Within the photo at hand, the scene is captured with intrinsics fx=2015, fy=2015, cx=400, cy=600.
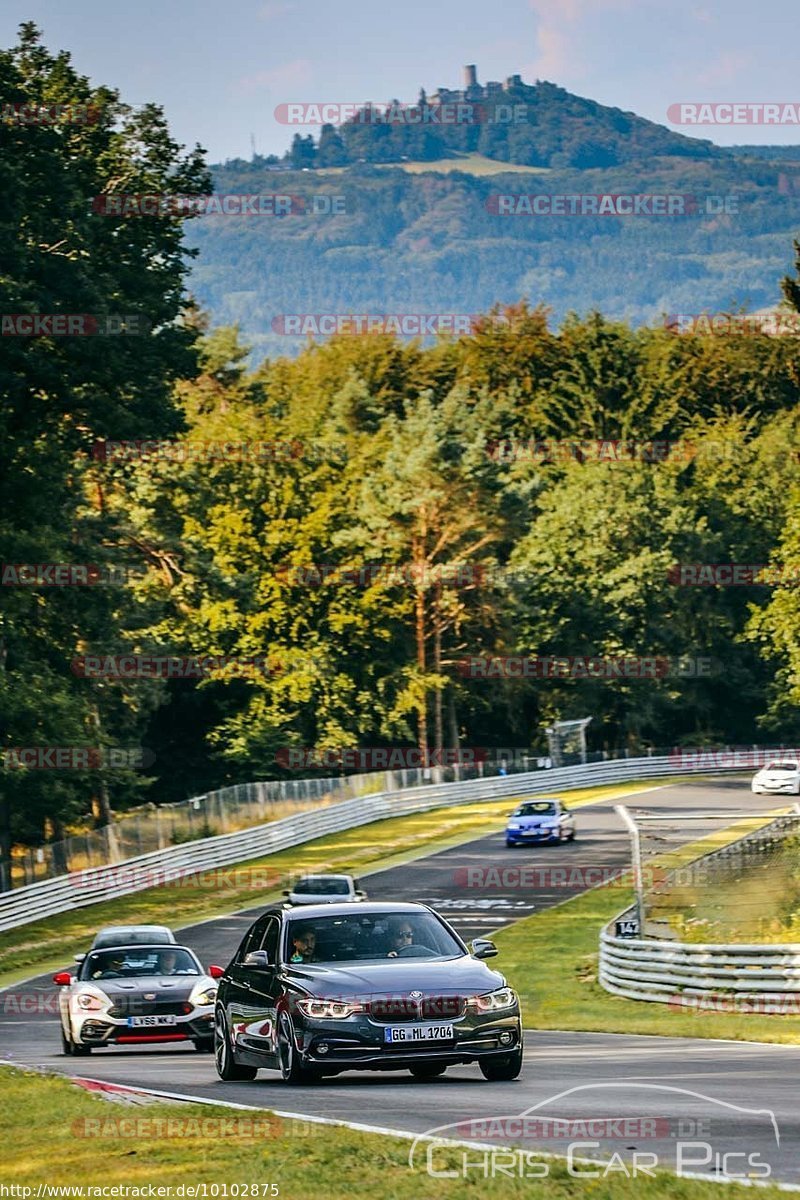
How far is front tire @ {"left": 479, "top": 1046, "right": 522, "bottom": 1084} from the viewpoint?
15.1 metres

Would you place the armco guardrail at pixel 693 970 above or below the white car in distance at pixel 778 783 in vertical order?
above

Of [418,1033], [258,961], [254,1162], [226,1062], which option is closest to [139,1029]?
[226,1062]

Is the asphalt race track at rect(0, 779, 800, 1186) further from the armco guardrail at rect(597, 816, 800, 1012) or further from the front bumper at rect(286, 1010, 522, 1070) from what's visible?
the armco guardrail at rect(597, 816, 800, 1012)

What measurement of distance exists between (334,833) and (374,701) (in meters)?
21.2

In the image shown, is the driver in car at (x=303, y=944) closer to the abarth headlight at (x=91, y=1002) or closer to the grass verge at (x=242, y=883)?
the abarth headlight at (x=91, y=1002)

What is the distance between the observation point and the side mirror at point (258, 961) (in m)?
16.0

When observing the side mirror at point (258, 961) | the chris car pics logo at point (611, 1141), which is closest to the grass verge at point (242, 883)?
the side mirror at point (258, 961)

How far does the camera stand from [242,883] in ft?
176

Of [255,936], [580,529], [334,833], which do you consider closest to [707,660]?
[580,529]

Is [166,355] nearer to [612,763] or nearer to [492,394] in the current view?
[612,763]

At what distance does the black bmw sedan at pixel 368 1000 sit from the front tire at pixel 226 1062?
0.06 ft

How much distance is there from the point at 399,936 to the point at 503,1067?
142 centimetres

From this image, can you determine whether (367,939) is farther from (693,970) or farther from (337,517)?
(337,517)

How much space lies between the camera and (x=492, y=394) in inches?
4653
